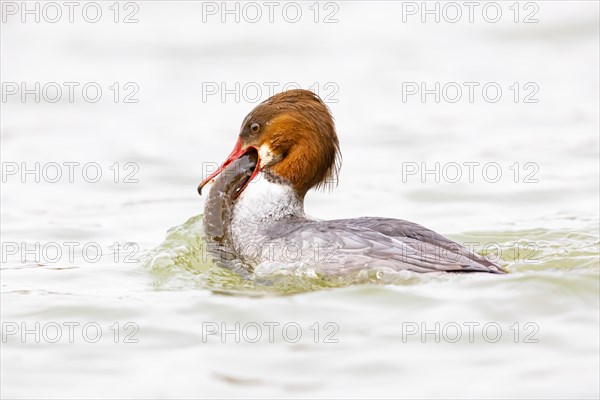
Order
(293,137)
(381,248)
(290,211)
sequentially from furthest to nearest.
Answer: (290,211)
(293,137)
(381,248)

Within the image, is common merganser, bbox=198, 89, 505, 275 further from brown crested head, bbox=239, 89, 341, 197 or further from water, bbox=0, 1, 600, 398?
water, bbox=0, 1, 600, 398

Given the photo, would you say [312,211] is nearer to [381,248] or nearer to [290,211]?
[290,211]

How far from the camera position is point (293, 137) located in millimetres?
9172

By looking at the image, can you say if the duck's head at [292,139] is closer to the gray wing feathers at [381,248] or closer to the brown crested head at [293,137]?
the brown crested head at [293,137]

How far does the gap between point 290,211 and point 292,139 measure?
59cm

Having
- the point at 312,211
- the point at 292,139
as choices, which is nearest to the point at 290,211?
the point at 292,139

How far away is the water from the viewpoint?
23.1 ft

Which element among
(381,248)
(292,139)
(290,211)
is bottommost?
(381,248)

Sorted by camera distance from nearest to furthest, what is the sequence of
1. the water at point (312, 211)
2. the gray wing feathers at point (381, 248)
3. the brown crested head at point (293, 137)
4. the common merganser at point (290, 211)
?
the water at point (312, 211), the gray wing feathers at point (381, 248), the common merganser at point (290, 211), the brown crested head at point (293, 137)

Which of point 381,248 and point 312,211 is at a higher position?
point 312,211

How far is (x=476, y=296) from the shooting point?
315 inches

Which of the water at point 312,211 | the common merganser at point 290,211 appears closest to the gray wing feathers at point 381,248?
the common merganser at point 290,211

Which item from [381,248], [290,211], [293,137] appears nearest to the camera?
[381,248]

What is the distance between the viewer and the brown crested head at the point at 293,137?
914 centimetres
